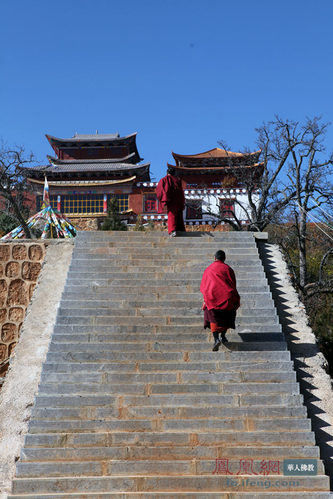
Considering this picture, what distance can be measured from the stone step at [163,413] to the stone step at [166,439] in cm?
21

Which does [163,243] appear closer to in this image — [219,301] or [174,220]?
[174,220]

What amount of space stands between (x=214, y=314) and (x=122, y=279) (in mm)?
1943

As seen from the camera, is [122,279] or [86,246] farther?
[86,246]

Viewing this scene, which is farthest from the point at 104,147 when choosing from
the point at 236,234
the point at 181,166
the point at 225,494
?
the point at 225,494

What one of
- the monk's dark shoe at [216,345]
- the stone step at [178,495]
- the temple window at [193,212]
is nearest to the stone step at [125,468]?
the stone step at [178,495]

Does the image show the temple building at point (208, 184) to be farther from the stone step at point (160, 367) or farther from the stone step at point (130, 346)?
the stone step at point (160, 367)

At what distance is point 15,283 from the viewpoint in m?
7.62

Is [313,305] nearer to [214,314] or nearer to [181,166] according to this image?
[214,314]

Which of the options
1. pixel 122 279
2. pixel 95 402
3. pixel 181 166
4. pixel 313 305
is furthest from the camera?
pixel 181 166

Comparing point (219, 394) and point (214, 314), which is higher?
point (214, 314)

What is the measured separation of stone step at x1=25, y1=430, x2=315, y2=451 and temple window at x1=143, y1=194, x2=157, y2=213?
83.8 feet

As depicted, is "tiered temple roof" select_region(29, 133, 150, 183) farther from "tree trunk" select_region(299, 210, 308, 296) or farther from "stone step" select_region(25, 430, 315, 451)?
"stone step" select_region(25, 430, 315, 451)

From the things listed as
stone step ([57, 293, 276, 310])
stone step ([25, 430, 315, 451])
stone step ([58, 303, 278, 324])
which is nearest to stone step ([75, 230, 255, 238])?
stone step ([57, 293, 276, 310])

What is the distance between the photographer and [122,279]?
6695 millimetres
